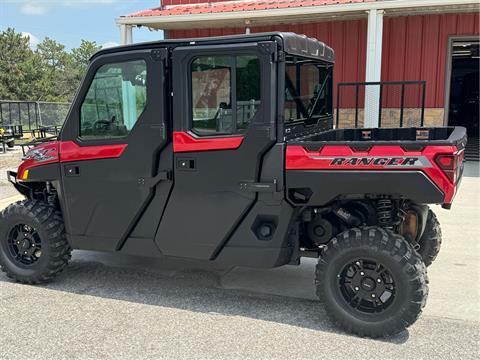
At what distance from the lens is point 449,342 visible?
11.2 ft

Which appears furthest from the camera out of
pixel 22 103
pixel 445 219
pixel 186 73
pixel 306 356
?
pixel 22 103

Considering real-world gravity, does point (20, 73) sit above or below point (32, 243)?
above

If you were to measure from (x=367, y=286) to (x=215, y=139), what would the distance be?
157 centimetres

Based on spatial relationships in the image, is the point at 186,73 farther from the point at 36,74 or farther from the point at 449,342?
the point at 36,74

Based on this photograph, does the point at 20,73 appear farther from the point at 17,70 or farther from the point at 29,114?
the point at 29,114

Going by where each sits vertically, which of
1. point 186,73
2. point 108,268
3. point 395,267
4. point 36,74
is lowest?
point 108,268

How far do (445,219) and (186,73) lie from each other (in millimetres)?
4786

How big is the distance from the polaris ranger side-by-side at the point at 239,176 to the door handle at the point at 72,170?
0.5 inches

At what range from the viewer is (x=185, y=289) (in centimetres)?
452

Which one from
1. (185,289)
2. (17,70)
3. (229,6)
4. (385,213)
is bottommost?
(185,289)

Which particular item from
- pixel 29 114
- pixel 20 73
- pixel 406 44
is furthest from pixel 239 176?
pixel 20 73

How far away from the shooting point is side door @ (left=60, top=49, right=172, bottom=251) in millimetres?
3975

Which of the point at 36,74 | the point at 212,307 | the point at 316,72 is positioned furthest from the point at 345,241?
the point at 36,74

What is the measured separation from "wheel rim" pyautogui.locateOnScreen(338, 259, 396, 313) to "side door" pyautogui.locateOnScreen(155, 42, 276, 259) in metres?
0.91
